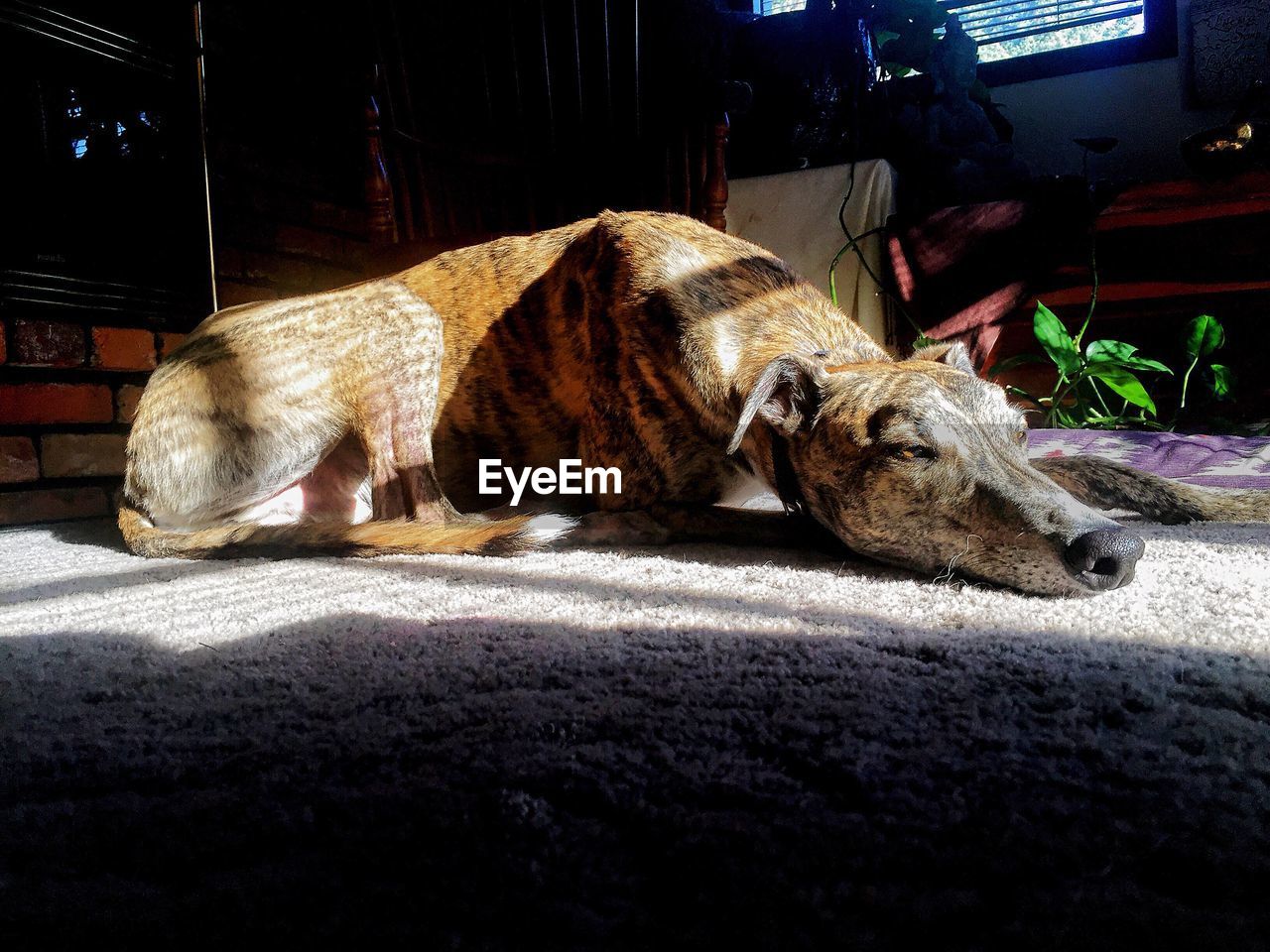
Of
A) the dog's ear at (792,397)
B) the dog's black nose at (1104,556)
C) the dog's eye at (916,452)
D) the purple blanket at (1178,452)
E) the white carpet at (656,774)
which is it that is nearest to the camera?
the white carpet at (656,774)

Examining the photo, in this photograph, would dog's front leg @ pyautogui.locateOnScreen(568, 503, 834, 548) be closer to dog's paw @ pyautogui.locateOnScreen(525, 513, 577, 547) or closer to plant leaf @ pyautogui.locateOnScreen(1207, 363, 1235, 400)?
dog's paw @ pyautogui.locateOnScreen(525, 513, 577, 547)

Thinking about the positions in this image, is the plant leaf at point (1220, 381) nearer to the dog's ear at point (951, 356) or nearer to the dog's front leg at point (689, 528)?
the dog's ear at point (951, 356)

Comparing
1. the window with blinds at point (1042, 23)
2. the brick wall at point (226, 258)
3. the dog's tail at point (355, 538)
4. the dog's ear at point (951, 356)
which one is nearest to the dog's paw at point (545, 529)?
the dog's tail at point (355, 538)

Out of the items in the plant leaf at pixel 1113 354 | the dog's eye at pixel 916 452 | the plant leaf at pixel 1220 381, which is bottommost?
the dog's eye at pixel 916 452

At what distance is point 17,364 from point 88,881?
2.59 meters

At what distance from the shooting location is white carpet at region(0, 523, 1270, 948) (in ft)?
1.34

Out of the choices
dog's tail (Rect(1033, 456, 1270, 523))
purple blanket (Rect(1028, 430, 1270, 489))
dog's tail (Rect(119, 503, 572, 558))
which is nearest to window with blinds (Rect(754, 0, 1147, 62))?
purple blanket (Rect(1028, 430, 1270, 489))

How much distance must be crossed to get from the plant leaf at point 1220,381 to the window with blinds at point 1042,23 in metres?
2.23

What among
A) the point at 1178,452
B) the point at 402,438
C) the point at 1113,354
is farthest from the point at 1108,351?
the point at 402,438

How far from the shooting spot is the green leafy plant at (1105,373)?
275 centimetres

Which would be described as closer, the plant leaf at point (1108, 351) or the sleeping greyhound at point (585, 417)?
the sleeping greyhound at point (585, 417)

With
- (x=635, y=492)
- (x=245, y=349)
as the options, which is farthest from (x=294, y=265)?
(x=635, y=492)

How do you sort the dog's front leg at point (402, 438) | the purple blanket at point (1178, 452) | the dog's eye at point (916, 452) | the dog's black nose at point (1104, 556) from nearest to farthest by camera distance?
the dog's black nose at point (1104, 556)
the dog's eye at point (916, 452)
the dog's front leg at point (402, 438)
the purple blanket at point (1178, 452)

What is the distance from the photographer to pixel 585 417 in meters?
1.85
